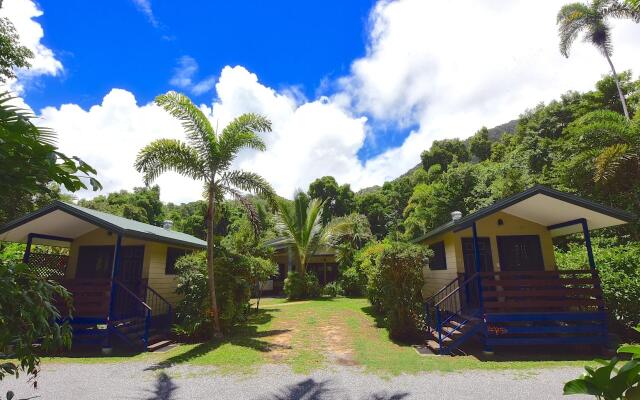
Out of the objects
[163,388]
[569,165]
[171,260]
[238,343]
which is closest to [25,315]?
[163,388]

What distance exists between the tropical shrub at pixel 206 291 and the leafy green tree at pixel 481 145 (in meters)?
46.8

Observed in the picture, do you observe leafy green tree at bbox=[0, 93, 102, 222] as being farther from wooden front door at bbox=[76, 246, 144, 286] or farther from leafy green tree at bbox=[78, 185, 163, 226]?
leafy green tree at bbox=[78, 185, 163, 226]

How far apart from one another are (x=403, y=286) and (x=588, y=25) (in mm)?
20956

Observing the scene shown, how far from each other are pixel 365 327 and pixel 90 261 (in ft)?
32.9

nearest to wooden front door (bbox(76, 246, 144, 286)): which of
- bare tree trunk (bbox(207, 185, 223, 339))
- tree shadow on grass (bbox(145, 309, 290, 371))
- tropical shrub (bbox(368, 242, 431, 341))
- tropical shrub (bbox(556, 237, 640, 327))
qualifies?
bare tree trunk (bbox(207, 185, 223, 339))

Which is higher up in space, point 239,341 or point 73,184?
point 73,184

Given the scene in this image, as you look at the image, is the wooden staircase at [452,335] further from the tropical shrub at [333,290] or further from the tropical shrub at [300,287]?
the tropical shrub at [333,290]

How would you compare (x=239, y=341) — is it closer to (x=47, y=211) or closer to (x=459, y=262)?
(x=47, y=211)

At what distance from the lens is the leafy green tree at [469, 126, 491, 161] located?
4844 centimetres

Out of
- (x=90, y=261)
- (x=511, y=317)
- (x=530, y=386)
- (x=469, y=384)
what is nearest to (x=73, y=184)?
(x=469, y=384)

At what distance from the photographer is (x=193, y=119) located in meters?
10.3

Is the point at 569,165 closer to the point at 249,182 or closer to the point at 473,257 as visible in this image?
the point at 473,257

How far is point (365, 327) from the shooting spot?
37.1 ft

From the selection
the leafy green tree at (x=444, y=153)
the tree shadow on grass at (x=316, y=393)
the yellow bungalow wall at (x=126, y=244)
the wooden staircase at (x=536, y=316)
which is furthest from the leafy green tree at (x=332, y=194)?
the tree shadow on grass at (x=316, y=393)
